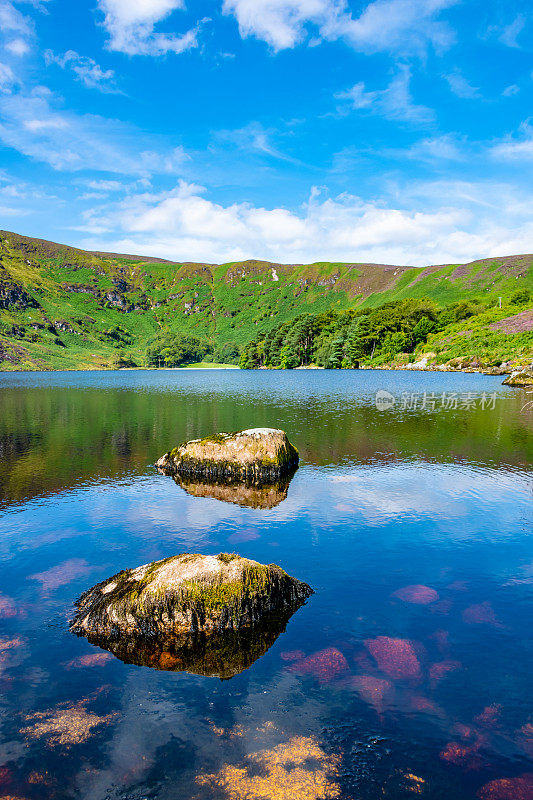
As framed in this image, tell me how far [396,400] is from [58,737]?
57805 millimetres

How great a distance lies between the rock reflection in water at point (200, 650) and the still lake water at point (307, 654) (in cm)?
24

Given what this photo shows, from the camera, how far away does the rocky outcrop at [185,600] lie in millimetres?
11109

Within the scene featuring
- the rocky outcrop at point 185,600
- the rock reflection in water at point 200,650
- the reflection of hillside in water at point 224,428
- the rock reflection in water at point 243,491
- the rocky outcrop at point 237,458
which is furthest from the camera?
the reflection of hillside in water at point 224,428

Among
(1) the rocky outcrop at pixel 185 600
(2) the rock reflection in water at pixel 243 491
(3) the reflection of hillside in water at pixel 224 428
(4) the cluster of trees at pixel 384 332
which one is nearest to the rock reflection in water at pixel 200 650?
(1) the rocky outcrop at pixel 185 600

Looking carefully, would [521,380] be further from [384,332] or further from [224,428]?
[384,332]

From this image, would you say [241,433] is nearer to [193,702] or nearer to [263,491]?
[263,491]

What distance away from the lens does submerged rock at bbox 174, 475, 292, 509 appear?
21375 mm

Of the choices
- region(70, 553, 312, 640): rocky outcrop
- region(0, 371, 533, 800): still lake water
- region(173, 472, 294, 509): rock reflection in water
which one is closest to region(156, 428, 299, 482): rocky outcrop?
region(173, 472, 294, 509): rock reflection in water

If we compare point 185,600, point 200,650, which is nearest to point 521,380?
point 185,600

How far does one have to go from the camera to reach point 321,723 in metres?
8.29

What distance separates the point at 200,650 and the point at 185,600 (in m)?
1.25

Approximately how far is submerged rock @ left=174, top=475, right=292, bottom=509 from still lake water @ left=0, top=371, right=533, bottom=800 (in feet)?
2.51

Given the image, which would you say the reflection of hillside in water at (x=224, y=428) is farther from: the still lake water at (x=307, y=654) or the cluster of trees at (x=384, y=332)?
the cluster of trees at (x=384, y=332)

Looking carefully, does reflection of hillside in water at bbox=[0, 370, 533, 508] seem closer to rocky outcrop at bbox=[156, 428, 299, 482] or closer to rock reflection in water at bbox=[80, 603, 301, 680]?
rocky outcrop at bbox=[156, 428, 299, 482]
